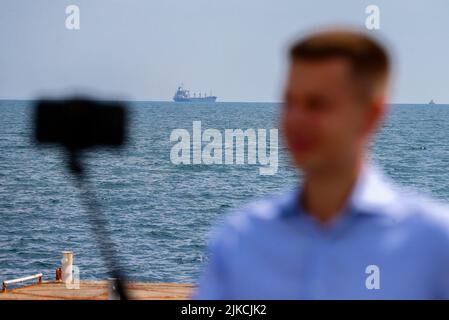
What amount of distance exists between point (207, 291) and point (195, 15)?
83427 mm

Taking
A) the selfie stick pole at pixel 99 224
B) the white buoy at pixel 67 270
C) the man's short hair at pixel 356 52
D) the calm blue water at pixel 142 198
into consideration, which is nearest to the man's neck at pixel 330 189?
the man's short hair at pixel 356 52

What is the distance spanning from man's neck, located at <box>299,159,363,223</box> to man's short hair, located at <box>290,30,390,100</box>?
0.12 m

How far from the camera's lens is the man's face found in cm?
135

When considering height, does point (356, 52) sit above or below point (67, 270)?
above

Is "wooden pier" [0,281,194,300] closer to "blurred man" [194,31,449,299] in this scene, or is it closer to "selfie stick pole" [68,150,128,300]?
"selfie stick pole" [68,150,128,300]

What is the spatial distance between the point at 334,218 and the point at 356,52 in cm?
25

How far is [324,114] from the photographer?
1.36 metres

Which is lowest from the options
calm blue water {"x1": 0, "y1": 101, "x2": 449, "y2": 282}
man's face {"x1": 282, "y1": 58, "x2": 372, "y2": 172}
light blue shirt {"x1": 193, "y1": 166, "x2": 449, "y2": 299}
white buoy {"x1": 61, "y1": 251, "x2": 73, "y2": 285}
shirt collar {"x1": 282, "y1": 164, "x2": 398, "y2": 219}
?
Result: calm blue water {"x1": 0, "y1": 101, "x2": 449, "y2": 282}

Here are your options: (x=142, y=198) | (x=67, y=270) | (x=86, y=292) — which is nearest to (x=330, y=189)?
(x=86, y=292)

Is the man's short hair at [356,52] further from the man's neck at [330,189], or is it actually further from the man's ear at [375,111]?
the man's neck at [330,189]

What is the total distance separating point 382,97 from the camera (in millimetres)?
1370

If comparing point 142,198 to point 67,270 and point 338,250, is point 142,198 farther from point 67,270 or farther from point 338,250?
point 338,250

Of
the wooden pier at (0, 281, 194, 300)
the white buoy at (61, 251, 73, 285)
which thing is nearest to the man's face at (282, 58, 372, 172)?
→ the wooden pier at (0, 281, 194, 300)
